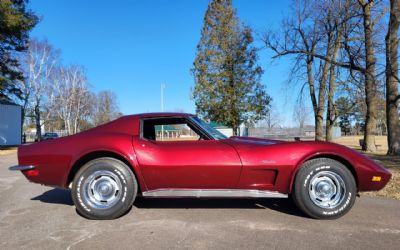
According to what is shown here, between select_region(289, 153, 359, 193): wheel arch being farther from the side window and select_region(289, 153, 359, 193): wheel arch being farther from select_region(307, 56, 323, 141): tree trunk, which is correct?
select_region(307, 56, 323, 141): tree trunk

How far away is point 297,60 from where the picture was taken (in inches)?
620

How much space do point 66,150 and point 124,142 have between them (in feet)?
2.49

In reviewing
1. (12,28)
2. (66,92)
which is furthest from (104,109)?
(12,28)

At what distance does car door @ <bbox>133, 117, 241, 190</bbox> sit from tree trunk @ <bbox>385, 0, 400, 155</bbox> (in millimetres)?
9063

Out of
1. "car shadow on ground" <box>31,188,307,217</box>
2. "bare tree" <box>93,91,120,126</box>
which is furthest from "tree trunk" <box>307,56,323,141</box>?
"bare tree" <box>93,91,120,126</box>

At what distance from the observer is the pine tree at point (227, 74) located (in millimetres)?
20312

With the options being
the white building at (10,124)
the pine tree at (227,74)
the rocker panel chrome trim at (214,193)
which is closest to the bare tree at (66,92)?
the white building at (10,124)

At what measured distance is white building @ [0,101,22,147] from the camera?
2806 centimetres

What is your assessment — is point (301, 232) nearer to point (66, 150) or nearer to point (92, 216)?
point (92, 216)

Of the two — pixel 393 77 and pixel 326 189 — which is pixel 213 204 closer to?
pixel 326 189

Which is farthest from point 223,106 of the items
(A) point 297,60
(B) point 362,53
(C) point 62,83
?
(C) point 62,83

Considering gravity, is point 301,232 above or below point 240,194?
below

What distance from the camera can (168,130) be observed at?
477 centimetres

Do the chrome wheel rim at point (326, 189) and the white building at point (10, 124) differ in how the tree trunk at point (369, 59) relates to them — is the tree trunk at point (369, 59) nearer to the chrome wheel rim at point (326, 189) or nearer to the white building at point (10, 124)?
the chrome wheel rim at point (326, 189)
